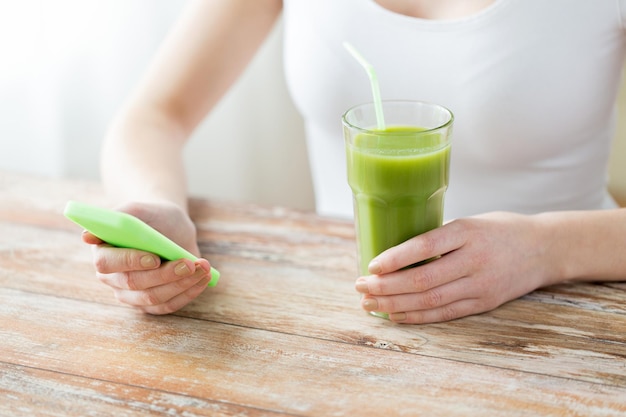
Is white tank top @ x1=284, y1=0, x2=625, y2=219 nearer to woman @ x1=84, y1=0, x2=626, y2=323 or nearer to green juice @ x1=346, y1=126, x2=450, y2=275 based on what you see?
woman @ x1=84, y1=0, x2=626, y2=323

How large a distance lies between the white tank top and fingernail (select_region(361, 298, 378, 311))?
1.35ft

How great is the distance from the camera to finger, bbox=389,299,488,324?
940 millimetres

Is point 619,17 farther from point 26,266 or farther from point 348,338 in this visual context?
point 26,266

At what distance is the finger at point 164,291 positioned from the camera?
0.95m

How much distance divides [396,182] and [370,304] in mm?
147

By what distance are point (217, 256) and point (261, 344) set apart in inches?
9.6

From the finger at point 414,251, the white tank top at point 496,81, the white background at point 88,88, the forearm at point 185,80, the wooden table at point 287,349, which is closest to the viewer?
the wooden table at point 287,349

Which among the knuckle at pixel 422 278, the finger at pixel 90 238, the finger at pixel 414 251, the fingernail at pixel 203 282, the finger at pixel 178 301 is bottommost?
the finger at pixel 178 301

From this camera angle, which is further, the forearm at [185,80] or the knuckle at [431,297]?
the forearm at [185,80]

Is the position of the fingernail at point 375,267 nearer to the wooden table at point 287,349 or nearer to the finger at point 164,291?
the wooden table at point 287,349

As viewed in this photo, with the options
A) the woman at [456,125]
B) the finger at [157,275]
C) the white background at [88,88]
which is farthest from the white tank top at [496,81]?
the white background at [88,88]

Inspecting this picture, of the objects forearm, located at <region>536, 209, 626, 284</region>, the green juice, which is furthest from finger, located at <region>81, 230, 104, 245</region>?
forearm, located at <region>536, 209, 626, 284</region>

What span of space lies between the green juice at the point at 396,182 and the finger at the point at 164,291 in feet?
0.67

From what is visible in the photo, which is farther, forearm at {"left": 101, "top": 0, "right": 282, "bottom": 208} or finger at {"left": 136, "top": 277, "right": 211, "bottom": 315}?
forearm at {"left": 101, "top": 0, "right": 282, "bottom": 208}
